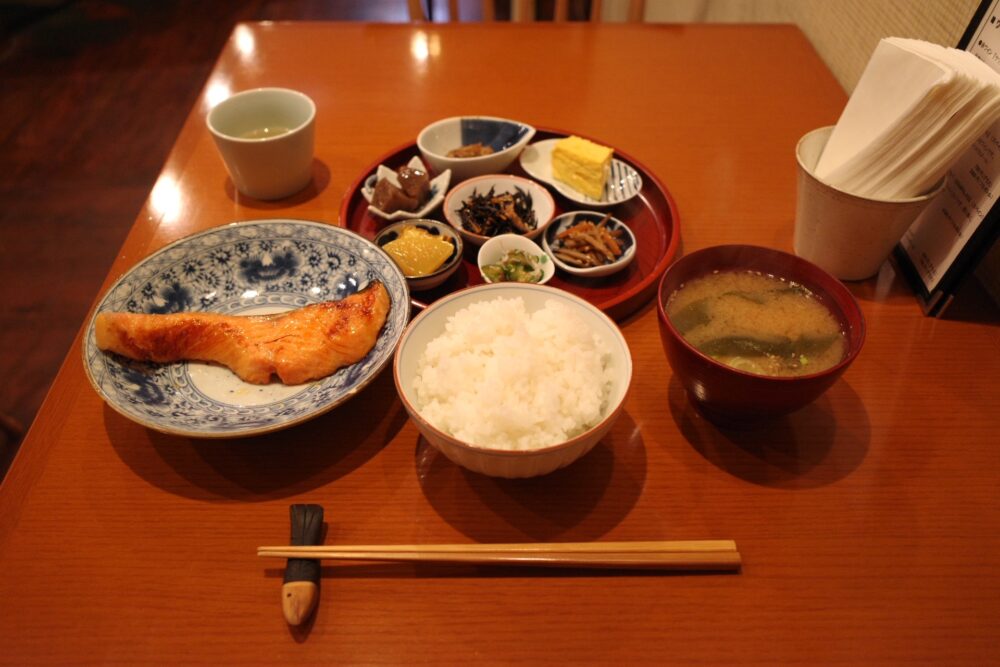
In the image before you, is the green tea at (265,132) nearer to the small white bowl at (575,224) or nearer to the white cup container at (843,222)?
the small white bowl at (575,224)

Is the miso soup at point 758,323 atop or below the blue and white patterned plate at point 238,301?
atop

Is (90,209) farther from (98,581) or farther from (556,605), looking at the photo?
(556,605)

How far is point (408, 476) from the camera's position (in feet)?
4.07

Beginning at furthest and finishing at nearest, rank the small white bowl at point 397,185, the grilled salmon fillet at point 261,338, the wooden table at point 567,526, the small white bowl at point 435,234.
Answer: the small white bowl at point 397,185, the small white bowl at point 435,234, the grilled salmon fillet at point 261,338, the wooden table at point 567,526

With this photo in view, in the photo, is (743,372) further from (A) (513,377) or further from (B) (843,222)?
(B) (843,222)

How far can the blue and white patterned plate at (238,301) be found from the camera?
123 centimetres

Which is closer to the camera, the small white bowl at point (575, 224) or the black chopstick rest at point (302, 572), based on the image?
the black chopstick rest at point (302, 572)

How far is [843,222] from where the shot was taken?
1476 millimetres

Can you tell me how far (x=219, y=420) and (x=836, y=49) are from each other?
2531 millimetres

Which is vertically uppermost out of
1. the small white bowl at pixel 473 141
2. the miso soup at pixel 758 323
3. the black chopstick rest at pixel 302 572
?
the miso soup at pixel 758 323

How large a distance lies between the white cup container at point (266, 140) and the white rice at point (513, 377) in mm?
918

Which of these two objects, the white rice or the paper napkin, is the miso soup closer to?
the white rice

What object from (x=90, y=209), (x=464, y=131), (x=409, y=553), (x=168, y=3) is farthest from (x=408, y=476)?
(x=168, y=3)

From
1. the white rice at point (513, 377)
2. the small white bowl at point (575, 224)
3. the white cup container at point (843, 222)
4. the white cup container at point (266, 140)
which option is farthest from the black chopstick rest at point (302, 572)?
the white cup container at point (843, 222)
